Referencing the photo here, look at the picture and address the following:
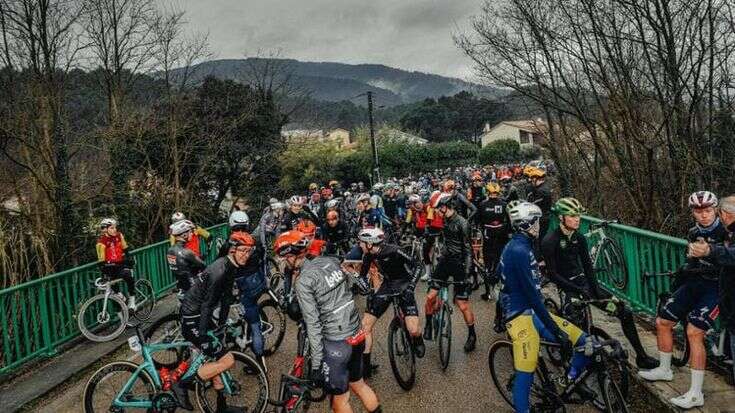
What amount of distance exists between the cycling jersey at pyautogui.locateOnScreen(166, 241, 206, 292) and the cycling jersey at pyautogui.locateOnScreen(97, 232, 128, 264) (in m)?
2.52

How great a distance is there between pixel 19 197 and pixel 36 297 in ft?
12.0

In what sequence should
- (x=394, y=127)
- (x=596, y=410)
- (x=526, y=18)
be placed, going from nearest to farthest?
(x=596, y=410)
(x=526, y=18)
(x=394, y=127)

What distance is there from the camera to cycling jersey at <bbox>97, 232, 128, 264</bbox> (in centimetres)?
834

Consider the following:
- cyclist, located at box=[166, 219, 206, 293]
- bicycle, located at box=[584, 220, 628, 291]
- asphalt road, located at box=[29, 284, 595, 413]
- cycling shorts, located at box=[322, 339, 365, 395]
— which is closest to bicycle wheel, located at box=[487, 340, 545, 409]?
asphalt road, located at box=[29, 284, 595, 413]

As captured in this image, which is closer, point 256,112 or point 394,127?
point 256,112

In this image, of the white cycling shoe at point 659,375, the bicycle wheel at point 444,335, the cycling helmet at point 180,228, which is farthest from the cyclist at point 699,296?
the cycling helmet at point 180,228

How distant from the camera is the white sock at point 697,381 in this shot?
4141 millimetres

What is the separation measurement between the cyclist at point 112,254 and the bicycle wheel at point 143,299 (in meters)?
0.47


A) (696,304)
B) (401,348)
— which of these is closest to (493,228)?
(401,348)

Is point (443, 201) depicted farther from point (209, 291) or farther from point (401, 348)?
point (209, 291)

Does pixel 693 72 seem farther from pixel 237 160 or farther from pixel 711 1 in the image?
pixel 237 160

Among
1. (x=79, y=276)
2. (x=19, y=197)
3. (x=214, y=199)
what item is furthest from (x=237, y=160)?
(x=79, y=276)

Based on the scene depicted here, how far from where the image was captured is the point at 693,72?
8.23m

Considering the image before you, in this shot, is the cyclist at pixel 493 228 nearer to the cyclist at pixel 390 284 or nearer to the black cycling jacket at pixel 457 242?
the black cycling jacket at pixel 457 242
